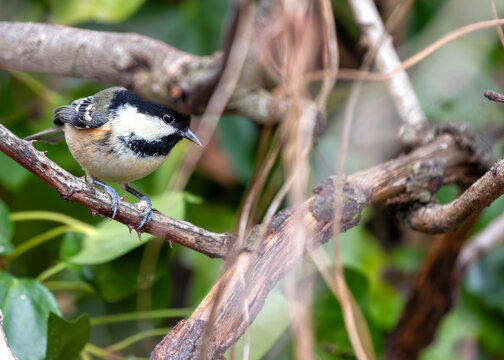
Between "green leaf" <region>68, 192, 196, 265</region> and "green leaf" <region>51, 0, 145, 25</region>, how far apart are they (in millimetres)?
850

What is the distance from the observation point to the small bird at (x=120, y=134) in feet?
5.81

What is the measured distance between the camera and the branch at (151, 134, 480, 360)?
1195 millimetres

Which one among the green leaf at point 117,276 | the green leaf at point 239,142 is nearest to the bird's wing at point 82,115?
the green leaf at point 117,276

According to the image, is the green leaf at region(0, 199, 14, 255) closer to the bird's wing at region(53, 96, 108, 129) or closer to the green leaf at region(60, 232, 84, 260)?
the green leaf at region(60, 232, 84, 260)

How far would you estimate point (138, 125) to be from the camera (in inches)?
71.9

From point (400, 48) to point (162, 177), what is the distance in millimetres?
1389

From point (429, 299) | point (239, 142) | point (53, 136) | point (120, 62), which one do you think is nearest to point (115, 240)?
point (53, 136)

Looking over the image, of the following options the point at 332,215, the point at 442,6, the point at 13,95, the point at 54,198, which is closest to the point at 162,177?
the point at 54,198

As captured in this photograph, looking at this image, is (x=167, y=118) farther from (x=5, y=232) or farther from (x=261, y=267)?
(x=261, y=267)

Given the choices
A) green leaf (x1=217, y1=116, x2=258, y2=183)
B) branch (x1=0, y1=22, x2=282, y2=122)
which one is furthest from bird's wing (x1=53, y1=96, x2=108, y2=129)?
green leaf (x1=217, y1=116, x2=258, y2=183)

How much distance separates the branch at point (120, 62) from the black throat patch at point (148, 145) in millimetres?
305

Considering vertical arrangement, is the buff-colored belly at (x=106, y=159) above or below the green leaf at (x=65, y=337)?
above

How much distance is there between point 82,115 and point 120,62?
42 centimetres

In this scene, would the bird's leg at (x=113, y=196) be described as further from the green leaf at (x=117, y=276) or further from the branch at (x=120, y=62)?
the branch at (x=120, y=62)
